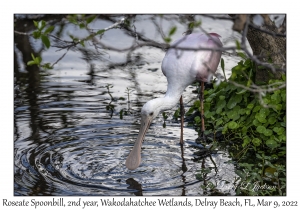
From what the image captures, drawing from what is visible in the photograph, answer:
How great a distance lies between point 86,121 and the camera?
8.24 m

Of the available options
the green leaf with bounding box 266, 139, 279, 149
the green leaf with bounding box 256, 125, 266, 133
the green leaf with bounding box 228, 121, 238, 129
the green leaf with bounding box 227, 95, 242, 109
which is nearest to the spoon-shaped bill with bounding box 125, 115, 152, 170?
the green leaf with bounding box 228, 121, 238, 129

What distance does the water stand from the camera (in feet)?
21.4

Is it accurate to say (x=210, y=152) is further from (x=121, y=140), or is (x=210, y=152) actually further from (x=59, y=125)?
(x=59, y=125)

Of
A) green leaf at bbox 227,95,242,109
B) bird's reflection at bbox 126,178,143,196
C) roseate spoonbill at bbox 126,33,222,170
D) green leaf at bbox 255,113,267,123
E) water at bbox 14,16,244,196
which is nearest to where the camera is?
bird's reflection at bbox 126,178,143,196

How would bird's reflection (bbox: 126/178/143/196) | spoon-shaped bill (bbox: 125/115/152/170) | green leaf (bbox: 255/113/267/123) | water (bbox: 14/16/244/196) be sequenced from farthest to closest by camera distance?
green leaf (bbox: 255/113/267/123) < spoon-shaped bill (bbox: 125/115/152/170) < water (bbox: 14/16/244/196) < bird's reflection (bbox: 126/178/143/196)

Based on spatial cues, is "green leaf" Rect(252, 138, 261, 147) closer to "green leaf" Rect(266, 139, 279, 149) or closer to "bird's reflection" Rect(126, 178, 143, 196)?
"green leaf" Rect(266, 139, 279, 149)

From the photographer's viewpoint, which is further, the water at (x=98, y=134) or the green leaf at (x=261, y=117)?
the green leaf at (x=261, y=117)

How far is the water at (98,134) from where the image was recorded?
6516mm

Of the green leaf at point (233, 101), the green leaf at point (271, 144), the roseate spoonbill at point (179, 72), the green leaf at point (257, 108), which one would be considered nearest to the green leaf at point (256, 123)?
the green leaf at point (257, 108)

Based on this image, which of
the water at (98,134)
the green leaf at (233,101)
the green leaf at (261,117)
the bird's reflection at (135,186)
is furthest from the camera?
the green leaf at (233,101)

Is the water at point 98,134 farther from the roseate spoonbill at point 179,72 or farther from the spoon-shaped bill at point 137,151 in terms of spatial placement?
the roseate spoonbill at point 179,72

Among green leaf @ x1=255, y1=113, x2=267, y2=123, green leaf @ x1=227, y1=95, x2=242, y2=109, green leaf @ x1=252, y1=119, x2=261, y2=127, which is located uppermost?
green leaf @ x1=227, y1=95, x2=242, y2=109

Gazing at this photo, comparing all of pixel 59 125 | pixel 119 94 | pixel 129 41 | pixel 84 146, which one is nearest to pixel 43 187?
pixel 84 146

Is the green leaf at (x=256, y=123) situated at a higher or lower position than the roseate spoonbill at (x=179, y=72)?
lower
